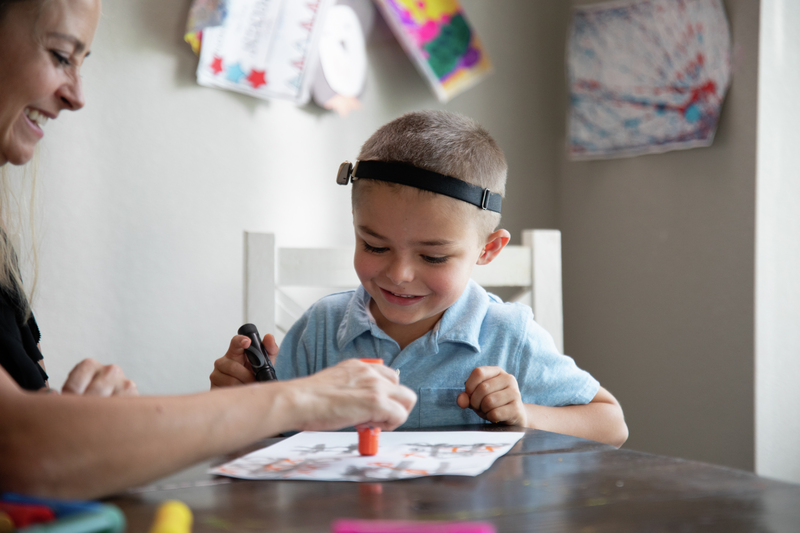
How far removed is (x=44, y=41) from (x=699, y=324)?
168 centimetres

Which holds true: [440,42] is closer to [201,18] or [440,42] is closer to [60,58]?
[201,18]

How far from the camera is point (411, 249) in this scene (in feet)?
3.39

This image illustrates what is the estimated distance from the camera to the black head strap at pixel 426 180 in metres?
1.04

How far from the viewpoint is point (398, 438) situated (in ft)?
2.71

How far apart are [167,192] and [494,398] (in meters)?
1.22

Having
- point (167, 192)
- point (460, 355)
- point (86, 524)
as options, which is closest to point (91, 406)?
point (86, 524)

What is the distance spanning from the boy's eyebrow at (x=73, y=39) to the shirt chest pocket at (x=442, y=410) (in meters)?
0.65

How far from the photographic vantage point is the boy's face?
1.03m

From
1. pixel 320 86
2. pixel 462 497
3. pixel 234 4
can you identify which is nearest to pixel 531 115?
pixel 320 86

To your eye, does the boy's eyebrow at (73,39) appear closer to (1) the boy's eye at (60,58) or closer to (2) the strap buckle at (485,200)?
(1) the boy's eye at (60,58)

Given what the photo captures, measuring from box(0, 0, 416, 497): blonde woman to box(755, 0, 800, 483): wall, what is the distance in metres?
1.39

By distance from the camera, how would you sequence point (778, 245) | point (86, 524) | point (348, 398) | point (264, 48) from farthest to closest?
point (264, 48)
point (778, 245)
point (348, 398)
point (86, 524)

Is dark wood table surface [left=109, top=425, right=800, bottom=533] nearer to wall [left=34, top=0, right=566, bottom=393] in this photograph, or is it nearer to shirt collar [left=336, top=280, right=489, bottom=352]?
shirt collar [left=336, top=280, right=489, bottom=352]

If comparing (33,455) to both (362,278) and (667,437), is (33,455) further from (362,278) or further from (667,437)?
(667,437)
